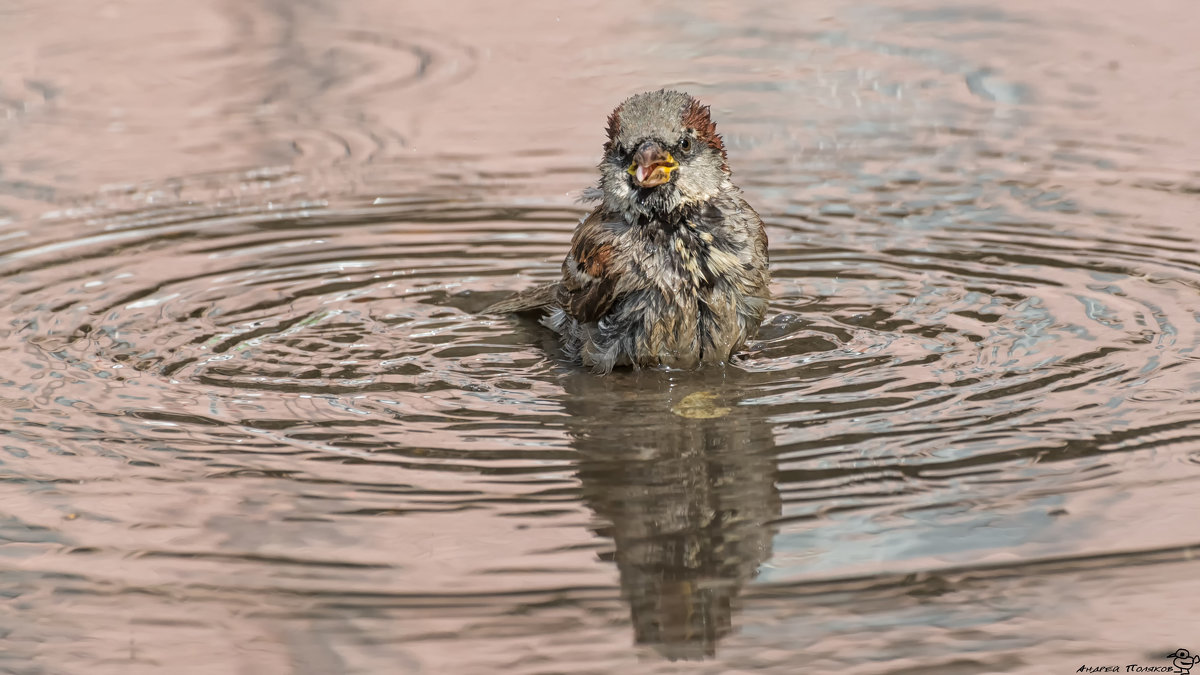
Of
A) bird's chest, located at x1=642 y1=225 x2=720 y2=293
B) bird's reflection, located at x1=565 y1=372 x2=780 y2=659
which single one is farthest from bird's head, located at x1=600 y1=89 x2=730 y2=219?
bird's reflection, located at x1=565 y1=372 x2=780 y2=659

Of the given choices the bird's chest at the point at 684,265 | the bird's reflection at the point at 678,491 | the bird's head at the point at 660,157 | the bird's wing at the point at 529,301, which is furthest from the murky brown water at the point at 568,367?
the bird's head at the point at 660,157

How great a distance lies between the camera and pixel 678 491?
166 inches

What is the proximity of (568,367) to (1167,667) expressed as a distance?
2668mm

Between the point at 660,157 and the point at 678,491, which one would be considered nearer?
the point at 678,491

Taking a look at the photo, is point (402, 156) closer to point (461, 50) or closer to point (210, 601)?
point (461, 50)

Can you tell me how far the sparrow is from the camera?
16.8 ft

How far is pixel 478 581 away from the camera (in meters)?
3.67

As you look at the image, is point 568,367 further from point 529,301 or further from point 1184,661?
point 1184,661

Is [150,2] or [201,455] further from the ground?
[150,2]

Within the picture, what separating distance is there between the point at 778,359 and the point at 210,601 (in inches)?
95.6

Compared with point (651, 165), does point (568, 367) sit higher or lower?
lower

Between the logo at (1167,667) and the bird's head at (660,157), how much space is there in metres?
2.35

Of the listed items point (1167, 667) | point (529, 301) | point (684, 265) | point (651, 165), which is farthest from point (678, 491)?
point (529, 301)

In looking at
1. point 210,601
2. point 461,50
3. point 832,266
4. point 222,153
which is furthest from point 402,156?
point 210,601
